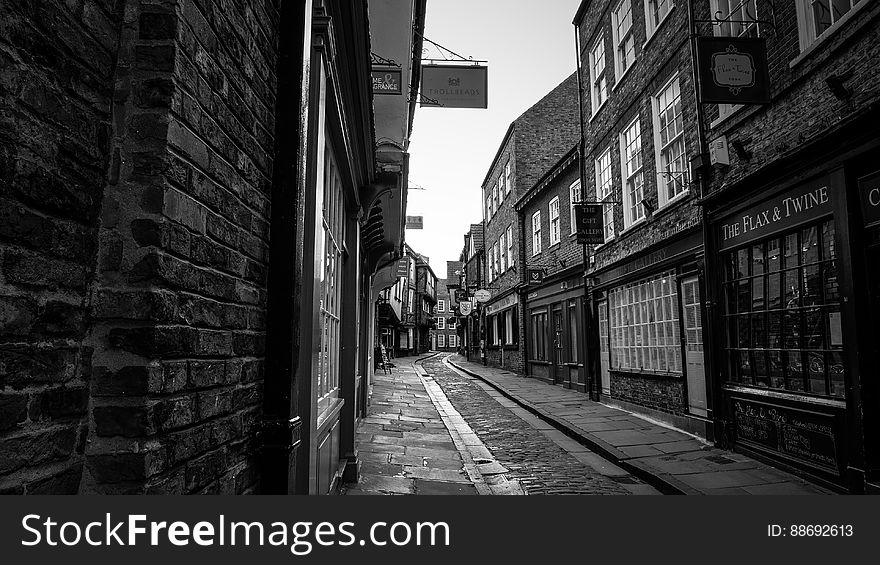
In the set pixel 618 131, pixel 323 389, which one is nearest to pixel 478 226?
pixel 618 131

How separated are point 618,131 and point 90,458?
40.4 feet

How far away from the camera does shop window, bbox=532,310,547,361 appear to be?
1931cm

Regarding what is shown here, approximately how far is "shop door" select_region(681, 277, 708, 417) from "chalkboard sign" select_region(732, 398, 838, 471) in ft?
3.96

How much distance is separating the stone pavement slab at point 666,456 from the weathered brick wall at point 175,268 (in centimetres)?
532

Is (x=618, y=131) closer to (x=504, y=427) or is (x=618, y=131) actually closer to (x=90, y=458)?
(x=504, y=427)

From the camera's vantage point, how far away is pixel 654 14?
34.9ft

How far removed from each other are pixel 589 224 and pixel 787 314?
19.9ft

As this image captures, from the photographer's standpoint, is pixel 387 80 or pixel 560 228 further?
pixel 560 228

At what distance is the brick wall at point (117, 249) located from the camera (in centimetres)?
119

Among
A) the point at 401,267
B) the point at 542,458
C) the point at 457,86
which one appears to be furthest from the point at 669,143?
the point at 401,267

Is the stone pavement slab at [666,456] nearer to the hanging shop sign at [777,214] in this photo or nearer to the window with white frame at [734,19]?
the hanging shop sign at [777,214]

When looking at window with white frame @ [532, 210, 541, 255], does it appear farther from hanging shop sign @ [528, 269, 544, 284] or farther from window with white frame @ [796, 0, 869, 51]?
window with white frame @ [796, 0, 869, 51]

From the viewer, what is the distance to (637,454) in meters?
7.45

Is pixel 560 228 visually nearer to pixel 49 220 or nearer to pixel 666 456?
pixel 666 456
